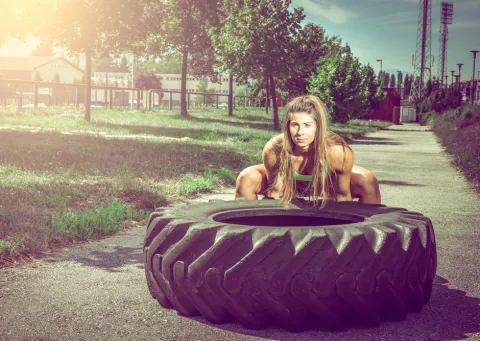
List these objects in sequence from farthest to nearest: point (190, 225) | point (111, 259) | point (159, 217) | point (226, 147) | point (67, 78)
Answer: point (67, 78) < point (226, 147) < point (111, 259) < point (159, 217) < point (190, 225)

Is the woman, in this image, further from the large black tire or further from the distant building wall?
the distant building wall

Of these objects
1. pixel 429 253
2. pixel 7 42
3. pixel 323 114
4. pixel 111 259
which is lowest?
pixel 111 259

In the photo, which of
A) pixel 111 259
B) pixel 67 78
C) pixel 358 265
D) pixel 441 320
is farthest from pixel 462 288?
pixel 67 78

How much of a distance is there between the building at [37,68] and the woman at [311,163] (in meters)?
104

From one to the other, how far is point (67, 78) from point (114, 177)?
A: 112m

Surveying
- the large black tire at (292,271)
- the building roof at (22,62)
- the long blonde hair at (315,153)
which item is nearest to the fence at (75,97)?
the building roof at (22,62)

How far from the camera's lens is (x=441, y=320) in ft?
11.5

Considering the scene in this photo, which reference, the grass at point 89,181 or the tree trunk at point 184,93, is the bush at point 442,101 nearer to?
the tree trunk at point 184,93

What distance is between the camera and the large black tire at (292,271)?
313 cm

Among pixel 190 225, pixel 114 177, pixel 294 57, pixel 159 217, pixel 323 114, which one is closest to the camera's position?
pixel 190 225

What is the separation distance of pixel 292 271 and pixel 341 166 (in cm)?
128

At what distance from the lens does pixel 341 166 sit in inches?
166

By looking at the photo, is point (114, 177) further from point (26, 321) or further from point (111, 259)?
point (26, 321)

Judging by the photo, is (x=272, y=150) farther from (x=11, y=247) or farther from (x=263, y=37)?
(x=263, y=37)
